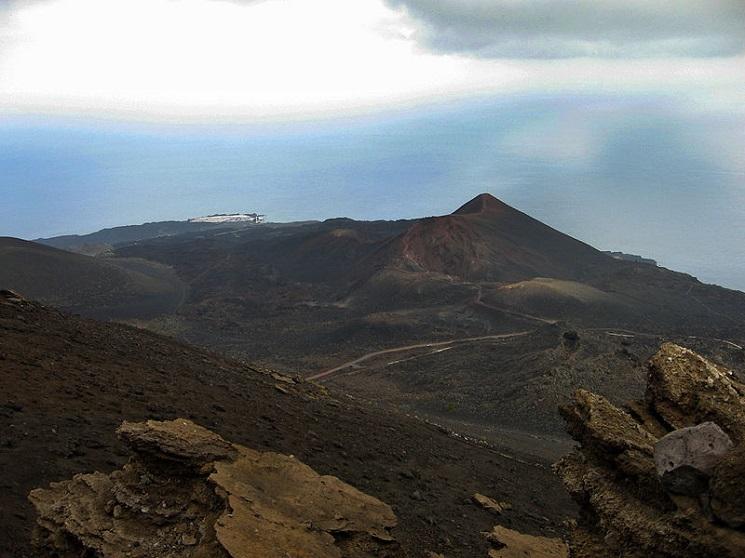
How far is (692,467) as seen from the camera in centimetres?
660

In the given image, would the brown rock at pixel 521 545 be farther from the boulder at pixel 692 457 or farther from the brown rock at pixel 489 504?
the boulder at pixel 692 457

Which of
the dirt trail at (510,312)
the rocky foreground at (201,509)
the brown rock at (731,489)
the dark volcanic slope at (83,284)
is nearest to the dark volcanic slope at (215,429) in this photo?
the rocky foreground at (201,509)

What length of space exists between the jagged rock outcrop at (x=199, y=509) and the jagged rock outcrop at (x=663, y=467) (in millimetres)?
3204

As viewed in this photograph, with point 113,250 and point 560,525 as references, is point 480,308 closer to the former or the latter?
point 560,525

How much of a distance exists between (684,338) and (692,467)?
42.7 m

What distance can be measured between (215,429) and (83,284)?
62931mm

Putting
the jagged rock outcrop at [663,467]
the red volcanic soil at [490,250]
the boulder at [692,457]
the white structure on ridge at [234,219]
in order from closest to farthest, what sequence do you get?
the jagged rock outcrop at [663,467], the boulder at [692,457], the red volcanic soil at [490,250], the white structure on ridge at [234,219]

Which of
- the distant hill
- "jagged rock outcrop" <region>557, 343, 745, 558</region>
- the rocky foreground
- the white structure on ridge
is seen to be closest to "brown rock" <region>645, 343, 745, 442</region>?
"jagged rock outcrop" <region>557, 343, 745, 558</region>

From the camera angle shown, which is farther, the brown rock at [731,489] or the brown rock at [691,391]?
the brown rock at [691,391]

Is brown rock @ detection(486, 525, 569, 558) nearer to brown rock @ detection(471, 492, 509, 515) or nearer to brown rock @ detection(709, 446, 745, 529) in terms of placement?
brown rock @ detection(471, 492, 509, 515)

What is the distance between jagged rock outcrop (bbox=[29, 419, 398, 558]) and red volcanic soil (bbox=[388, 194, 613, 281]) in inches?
2372

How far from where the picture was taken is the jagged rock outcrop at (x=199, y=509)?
8.02 m

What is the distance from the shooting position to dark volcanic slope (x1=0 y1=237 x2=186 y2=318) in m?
63.8

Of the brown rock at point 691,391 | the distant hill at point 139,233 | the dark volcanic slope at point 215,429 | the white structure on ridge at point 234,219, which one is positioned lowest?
the dark volcanic slope at point 215,429
